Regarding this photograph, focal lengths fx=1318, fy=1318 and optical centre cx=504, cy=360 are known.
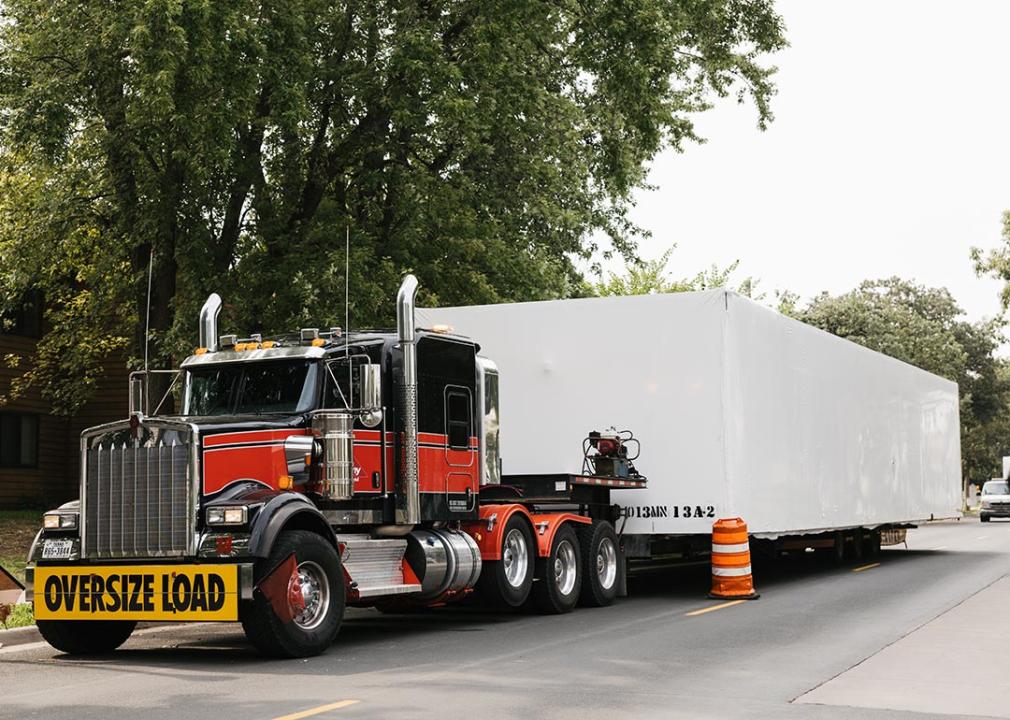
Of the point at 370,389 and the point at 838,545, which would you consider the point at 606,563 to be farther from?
the point at 838,545

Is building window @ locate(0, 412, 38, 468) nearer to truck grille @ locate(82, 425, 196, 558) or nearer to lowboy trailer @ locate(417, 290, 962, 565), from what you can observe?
lowboy trailer @ locate(417, 290, 962, 565)

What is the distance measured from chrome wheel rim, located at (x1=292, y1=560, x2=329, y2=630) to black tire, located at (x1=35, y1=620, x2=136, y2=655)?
1823 mm

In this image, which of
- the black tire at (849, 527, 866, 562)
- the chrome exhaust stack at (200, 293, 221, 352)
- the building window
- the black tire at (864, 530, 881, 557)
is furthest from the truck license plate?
the building window

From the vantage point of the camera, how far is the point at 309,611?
453 inches

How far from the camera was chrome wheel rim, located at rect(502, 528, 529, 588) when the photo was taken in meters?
→ 14.7

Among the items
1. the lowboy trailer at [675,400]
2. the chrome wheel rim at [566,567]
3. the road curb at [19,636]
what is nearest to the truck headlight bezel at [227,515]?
the road curb at [19,636]

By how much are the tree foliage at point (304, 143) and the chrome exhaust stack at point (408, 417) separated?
7.67 meters

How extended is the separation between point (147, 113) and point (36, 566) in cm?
1042

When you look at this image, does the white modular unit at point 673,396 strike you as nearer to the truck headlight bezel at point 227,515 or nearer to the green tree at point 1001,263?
the truck headlight bezel at point 227,515

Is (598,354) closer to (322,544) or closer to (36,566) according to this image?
(322,544)

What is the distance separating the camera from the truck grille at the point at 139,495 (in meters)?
11.2

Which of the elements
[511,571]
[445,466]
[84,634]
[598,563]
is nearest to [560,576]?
[598,563]

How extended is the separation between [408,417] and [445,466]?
3.75ft

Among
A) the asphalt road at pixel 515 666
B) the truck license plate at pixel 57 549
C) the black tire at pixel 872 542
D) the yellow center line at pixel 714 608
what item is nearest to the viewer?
the asphalt road at pixel 515 666
